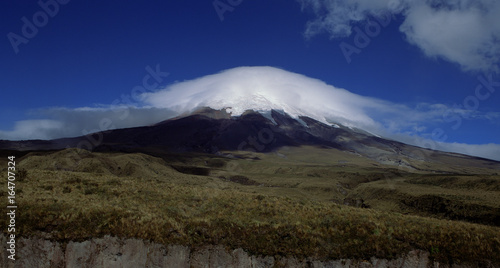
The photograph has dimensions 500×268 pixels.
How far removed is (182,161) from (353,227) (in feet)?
390

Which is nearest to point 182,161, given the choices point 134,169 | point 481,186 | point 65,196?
point 134,169

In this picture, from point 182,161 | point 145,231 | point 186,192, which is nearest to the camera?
point 145,231

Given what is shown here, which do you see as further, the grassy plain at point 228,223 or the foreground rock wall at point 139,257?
the grassy plain at point 228,223

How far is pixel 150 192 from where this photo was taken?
76.6 feet

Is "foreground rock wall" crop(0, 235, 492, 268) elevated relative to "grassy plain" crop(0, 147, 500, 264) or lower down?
lower down

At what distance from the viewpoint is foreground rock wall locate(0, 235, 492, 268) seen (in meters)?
15.6

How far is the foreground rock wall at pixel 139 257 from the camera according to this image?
51.1 ft

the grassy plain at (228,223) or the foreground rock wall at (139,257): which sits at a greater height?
the grassy plain at (228,223)

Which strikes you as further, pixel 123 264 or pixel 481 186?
pixel 481 186

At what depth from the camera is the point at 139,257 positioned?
53.0ft

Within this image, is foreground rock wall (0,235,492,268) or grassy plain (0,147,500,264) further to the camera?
grassy plain (0,147,500,264)

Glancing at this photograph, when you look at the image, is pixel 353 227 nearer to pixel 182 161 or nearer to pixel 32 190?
pixel 32 190

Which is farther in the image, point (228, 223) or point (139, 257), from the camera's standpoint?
point (228, 223)

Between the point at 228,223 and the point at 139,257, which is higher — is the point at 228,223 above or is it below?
above
